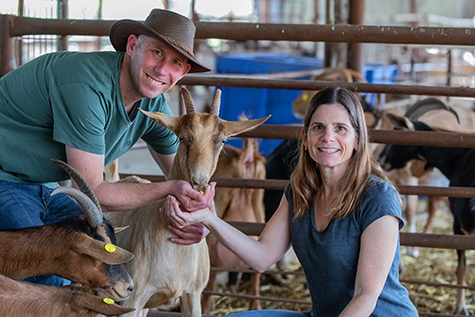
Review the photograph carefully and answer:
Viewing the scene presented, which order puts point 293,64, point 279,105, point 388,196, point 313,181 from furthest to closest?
point 293,64 < point 279,105 < point 313,181 < point 388,196

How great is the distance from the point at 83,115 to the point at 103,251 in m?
0.67

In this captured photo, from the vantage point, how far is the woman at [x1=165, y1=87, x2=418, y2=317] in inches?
85.0

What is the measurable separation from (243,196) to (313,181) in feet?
8.69

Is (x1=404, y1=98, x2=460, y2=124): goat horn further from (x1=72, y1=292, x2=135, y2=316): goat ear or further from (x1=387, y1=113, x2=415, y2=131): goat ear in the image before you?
(x1=72, y1=292, x2=135, y2=316): goat ear

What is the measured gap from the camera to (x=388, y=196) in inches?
88.4

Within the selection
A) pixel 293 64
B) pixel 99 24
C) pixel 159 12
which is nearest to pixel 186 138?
pixel 159 12

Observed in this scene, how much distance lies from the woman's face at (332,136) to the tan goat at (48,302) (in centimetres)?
110

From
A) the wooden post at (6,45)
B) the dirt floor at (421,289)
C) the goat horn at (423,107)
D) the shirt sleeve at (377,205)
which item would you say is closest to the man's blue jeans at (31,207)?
the wooden post at (6,45)

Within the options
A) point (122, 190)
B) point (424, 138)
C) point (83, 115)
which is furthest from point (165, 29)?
point (424, 138)

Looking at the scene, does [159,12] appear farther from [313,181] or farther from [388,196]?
[388,196]

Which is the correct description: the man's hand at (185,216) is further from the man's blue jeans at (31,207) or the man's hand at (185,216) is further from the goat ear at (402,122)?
the goat ear at (402,122)

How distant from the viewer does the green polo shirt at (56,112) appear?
2.36 metres

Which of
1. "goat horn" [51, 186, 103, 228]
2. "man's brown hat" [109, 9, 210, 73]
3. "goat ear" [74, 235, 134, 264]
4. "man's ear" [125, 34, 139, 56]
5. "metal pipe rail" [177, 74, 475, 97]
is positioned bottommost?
"goat ear" [74, 235, 134, 264]

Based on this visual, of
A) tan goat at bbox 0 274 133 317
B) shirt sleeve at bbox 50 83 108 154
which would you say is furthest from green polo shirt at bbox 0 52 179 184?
tan goat at bbox 0 274 133 317
